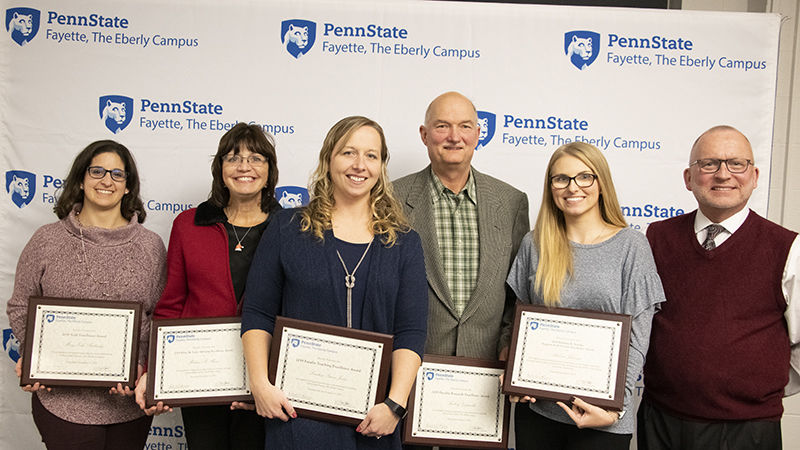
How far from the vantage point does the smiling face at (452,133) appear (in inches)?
91.9

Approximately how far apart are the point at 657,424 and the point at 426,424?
2.80 ft

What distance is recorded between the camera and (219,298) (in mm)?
2168

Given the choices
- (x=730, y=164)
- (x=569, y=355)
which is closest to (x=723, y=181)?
(x=730, y=164)

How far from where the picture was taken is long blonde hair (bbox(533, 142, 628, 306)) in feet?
6.50

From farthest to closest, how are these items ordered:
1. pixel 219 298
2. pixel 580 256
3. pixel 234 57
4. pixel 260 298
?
pixel 234 57
pixel 219 298
pixel 580 256
pixel 260 298

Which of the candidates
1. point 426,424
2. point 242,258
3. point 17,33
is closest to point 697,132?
point 426,424

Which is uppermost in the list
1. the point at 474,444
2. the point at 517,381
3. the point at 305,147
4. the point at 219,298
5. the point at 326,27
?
the point at 326,27

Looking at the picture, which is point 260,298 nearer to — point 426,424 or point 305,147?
point 426,424

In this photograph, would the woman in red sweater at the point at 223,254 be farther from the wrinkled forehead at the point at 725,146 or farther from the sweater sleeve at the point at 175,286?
the wrinkled forehead at the point at 725,146

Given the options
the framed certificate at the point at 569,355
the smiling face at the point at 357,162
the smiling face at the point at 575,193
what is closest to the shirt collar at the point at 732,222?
the smiling face at the point at 575,193

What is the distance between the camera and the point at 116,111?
3.13 metres

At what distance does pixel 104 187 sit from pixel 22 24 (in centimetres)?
156

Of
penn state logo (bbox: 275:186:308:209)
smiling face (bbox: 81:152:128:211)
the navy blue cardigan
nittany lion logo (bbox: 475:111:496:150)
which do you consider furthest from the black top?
nittany lion logo (bbox: 475:111:496:150)

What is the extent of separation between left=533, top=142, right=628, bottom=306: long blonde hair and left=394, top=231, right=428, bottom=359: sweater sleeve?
1.47 ft
